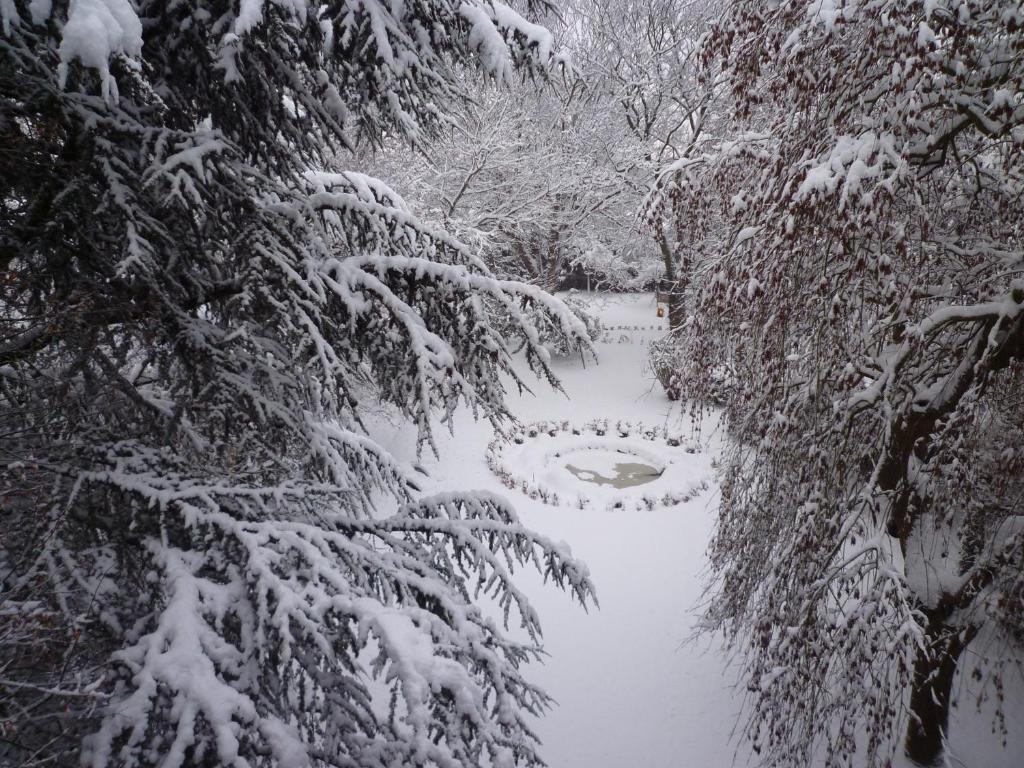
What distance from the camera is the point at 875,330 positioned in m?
4.01

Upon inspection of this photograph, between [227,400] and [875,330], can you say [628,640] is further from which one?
[227,400]

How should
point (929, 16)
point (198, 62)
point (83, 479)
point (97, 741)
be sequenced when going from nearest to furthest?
point (97, 741), point (83, 479), point (198, 62), point (929, 16)

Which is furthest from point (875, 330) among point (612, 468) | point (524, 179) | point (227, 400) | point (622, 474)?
point (524, 179)

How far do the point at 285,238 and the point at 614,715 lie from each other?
19.1ft

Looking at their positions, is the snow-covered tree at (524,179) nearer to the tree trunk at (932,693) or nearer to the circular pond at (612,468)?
the circular pond at (612,468)

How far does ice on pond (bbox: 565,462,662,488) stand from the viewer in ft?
38.5

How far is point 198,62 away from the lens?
8.82ft

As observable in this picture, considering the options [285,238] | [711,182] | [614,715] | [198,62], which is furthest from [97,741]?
[614,715]

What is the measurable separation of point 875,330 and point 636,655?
4.80 metres

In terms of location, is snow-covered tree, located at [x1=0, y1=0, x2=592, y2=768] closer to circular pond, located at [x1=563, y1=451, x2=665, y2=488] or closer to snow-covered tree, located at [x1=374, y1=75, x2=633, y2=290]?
snow-covered tree, located at [x1=374, y1=75, x2=633, y2=290]

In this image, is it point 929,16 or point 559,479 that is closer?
point 929,16

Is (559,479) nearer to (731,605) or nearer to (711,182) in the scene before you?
(731,605)

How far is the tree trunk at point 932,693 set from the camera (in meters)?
4.12

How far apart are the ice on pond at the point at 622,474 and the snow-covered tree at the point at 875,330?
6810 mm
